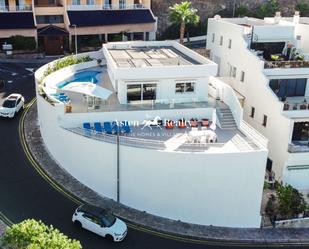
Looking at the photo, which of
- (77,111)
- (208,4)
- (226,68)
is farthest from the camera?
(208,4)

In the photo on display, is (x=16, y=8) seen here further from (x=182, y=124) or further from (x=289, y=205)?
(x=289, y=205)

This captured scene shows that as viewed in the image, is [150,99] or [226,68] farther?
[226,68]

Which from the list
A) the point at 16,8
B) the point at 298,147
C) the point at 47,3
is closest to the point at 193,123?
the point at 298,147

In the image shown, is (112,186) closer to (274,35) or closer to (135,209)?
(135,209)

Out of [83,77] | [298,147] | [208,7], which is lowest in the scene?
[298,147]

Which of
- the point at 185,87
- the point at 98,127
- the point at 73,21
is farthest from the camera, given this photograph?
the point at 73,21

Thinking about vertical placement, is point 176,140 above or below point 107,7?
below

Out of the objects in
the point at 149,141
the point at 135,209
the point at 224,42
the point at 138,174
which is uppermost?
the point at 224,42

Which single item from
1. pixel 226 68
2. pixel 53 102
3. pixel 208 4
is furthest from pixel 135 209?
pixel 208 4
